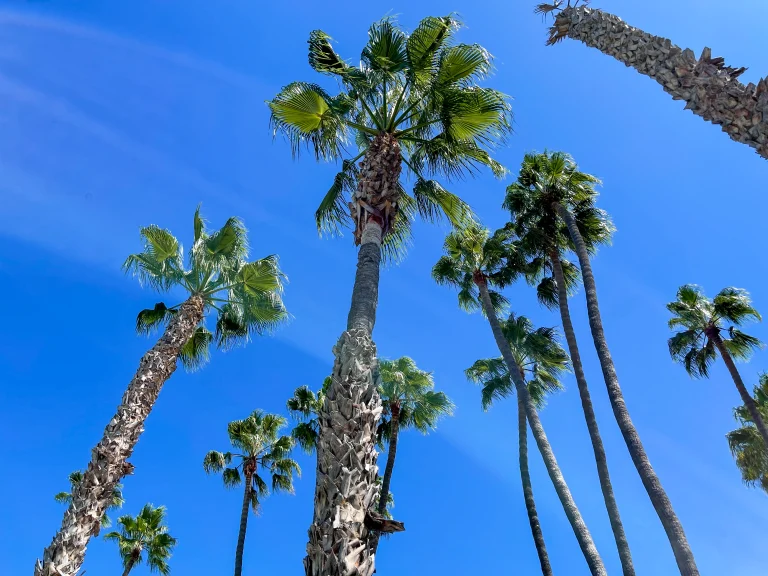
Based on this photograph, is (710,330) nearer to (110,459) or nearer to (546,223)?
(546,223)

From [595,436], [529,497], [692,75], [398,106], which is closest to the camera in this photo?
[692,75]

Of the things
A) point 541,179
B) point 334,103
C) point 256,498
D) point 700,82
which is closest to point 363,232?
point 334,103

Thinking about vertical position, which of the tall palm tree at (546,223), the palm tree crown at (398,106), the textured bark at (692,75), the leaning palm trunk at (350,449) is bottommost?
the leaning palm trunk at (350,449)

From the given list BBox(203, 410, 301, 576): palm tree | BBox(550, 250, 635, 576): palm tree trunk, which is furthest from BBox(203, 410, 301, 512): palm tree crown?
BBox(550, 250, 635, 576): palm tree trunk

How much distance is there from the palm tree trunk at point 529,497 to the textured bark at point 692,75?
11.5 metres

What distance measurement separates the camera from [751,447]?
22.2m

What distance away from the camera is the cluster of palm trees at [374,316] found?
551cm

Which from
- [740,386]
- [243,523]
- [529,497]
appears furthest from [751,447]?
[243,523]

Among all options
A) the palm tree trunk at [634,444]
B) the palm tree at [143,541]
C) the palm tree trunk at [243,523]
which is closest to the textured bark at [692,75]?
the palm tree trunk at [634,444]

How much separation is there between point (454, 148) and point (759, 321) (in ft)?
47.4

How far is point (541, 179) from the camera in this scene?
56.7 feet

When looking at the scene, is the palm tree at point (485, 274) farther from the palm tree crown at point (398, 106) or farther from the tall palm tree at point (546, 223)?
the palm tree crown at point (398, 106)

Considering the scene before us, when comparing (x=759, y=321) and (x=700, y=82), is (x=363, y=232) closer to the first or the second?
(x=700, y=82)

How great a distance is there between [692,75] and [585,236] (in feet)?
39.8
